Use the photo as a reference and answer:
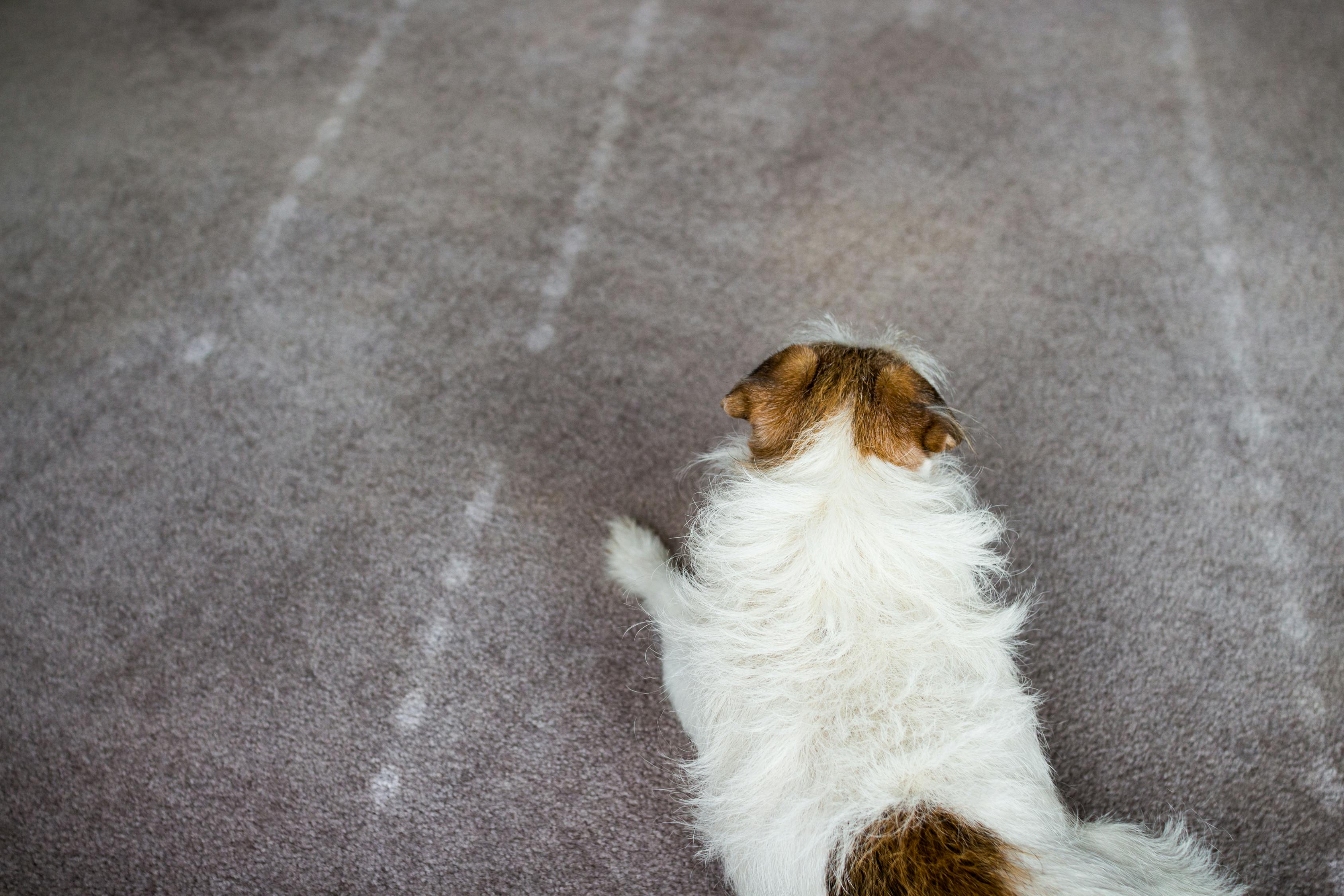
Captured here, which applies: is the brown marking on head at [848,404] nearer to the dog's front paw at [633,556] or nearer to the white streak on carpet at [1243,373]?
the dog's front paw at [633,556]

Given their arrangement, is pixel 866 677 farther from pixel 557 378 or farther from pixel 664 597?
pixel 557 378

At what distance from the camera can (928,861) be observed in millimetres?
913

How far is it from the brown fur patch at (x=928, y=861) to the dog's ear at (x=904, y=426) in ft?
1.52

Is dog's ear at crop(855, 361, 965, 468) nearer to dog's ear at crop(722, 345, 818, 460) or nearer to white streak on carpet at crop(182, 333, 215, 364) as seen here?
dog's ear at crop(722, 345, 818, 460)

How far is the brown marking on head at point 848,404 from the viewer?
3.51ft

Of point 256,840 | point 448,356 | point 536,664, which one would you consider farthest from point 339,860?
point 448,356

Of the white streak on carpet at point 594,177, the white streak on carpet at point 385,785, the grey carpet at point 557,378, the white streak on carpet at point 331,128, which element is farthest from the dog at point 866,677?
the white streak on carpet at point 331,128

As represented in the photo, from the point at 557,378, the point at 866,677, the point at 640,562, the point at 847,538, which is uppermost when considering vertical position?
the point at 847,538

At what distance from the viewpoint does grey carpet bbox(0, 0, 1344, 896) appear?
4.58ft

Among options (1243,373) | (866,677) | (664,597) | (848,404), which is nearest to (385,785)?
(664,597)

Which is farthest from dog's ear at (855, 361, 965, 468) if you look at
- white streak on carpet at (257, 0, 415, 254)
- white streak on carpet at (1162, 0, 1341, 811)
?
white streak on carpet at (257, 0, 415, 254)

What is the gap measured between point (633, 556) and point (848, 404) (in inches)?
25.1

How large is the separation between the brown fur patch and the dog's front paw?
67cm

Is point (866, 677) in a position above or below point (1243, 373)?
above
